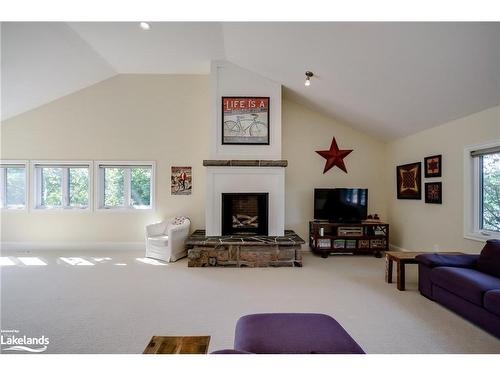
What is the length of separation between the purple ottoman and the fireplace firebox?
2.83m

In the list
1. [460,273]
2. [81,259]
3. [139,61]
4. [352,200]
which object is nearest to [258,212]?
[352,200]

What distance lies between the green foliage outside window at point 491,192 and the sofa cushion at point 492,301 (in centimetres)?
162

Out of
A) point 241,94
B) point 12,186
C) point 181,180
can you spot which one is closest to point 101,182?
point 181,180

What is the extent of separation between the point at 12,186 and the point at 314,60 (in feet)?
21.8

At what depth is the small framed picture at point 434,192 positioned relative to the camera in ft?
12.7

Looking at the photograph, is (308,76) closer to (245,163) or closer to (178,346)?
(245,163)

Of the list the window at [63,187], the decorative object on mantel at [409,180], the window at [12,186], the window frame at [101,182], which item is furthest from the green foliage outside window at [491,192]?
the window at [12,186]

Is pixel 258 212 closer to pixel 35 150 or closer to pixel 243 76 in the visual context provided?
pixel 243 76

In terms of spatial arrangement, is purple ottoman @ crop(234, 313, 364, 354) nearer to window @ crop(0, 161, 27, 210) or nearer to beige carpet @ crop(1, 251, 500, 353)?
beige carpet @ crop(1, 251, 500, 353)

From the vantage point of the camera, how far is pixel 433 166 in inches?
158

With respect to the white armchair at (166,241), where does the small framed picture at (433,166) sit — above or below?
above

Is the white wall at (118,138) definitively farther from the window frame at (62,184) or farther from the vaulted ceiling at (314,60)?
the vaulted ceiling at (314,60)

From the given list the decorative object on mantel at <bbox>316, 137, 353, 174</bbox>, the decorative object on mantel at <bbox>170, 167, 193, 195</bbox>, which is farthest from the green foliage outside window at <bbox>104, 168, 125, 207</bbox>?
the decorative object on mantel at <bbox>316, 137, 353, 174</bbox>

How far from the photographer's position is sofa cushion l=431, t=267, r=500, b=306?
2.18 meters
